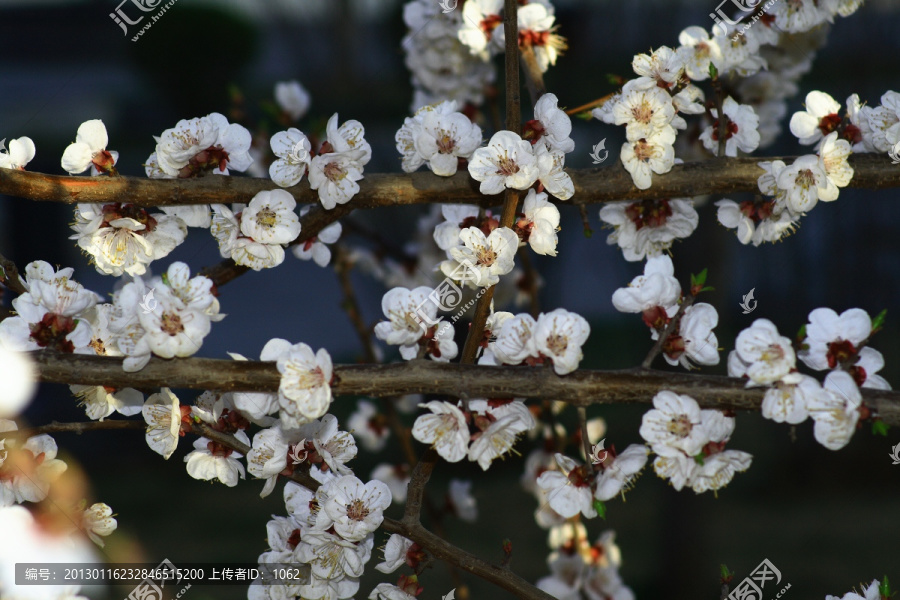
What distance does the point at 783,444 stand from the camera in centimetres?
529

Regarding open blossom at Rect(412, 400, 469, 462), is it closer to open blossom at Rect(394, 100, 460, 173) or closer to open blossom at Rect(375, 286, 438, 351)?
open blossom at Rect(375, 286, 438, 351)

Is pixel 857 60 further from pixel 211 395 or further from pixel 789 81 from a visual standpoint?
pixel 211 395

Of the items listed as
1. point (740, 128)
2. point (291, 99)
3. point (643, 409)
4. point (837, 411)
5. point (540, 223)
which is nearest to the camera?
point (837, 411)

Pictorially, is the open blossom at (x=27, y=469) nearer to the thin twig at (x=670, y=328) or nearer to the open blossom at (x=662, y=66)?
the thin twig at (x=670, y=328)

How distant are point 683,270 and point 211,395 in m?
2.64

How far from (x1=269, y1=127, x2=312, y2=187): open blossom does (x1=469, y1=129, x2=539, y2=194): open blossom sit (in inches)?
11.1

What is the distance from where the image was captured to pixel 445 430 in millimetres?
1278

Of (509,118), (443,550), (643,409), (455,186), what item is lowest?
(643,409)

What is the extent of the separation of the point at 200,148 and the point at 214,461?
536 mm

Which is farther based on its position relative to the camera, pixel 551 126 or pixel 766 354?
pixel 551 126

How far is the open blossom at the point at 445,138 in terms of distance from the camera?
4.49ft

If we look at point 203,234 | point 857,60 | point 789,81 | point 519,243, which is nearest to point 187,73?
point 203,234

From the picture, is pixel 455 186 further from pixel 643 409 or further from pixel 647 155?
pixel 643 409

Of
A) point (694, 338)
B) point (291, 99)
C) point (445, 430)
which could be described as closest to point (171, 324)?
point (445, 430)
